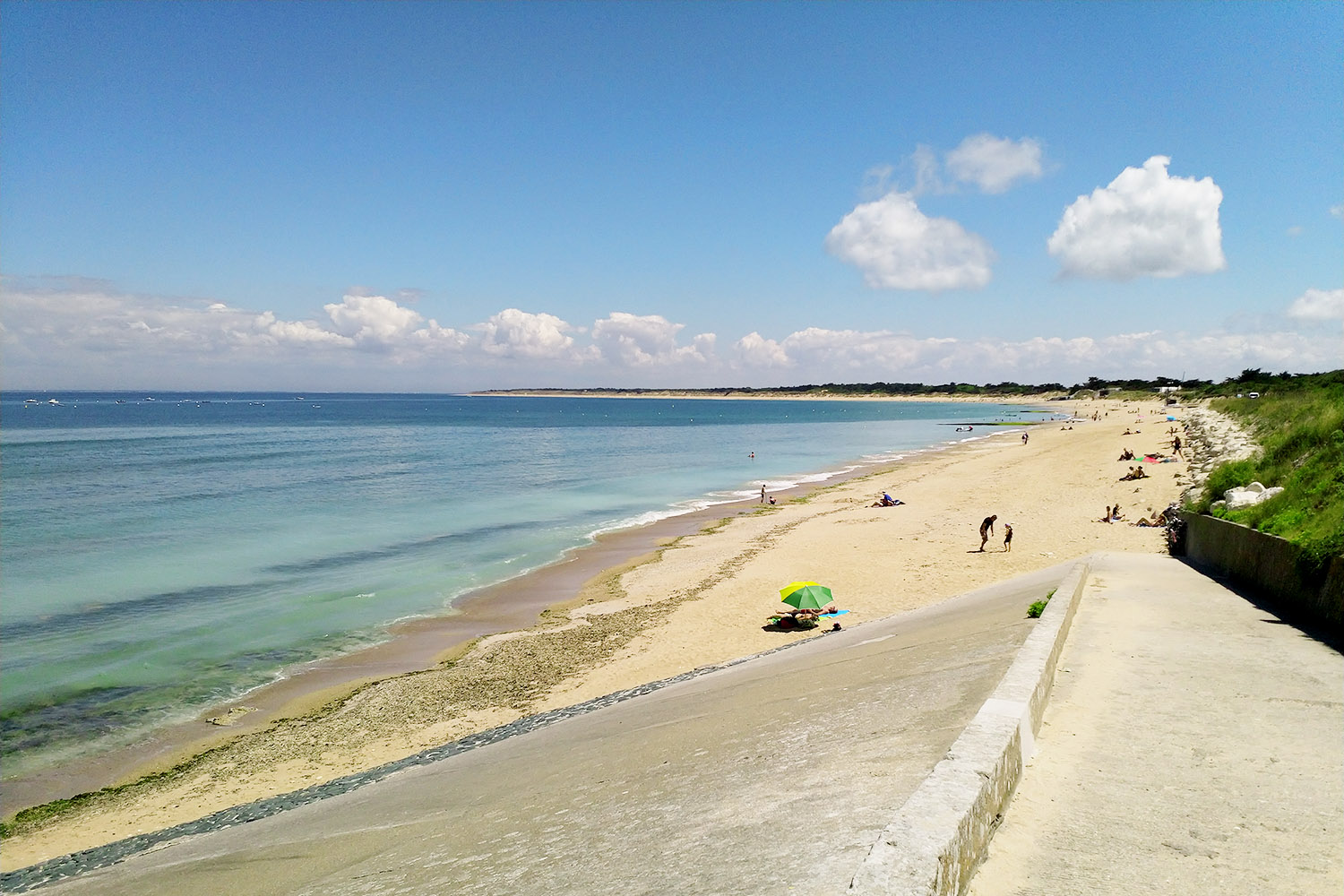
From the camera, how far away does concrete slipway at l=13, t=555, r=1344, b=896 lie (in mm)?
3834

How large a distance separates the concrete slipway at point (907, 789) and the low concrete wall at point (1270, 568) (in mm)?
456

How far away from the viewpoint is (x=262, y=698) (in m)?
13.7

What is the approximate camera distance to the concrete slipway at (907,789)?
3.83 metres

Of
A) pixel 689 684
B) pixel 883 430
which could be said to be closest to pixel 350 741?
pixel 689 684

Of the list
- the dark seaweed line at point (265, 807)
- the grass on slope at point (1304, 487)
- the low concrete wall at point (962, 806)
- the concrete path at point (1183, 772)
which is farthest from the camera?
the grass on slope at point (1304, 487)

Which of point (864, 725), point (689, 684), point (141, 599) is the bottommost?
point (141, 599)

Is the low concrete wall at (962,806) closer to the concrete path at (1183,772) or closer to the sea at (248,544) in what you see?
the concrete path at (1183,772)

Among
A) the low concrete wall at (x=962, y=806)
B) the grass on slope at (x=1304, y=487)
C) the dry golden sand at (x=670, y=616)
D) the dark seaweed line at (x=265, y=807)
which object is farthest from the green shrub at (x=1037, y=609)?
the dry golden sand at (x=670, y=616)

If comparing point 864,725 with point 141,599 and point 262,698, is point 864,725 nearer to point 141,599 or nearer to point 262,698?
point 262,698

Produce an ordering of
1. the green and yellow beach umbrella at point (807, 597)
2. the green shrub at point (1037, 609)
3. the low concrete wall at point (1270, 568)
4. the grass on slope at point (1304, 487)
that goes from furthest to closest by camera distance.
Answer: the green and yellow beach umbrella at point (807, 597), the grass on slope at point (1304, 487), the green shrub at point (1037, 609), the low concrete wall at point (1270, 568)

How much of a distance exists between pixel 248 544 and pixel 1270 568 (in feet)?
99.8

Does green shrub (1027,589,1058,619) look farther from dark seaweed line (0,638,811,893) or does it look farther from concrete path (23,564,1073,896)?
dark seaweed line (0,638,811,893)

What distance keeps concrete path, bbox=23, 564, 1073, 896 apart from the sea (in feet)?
23.8

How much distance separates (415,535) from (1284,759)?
28331 mm
